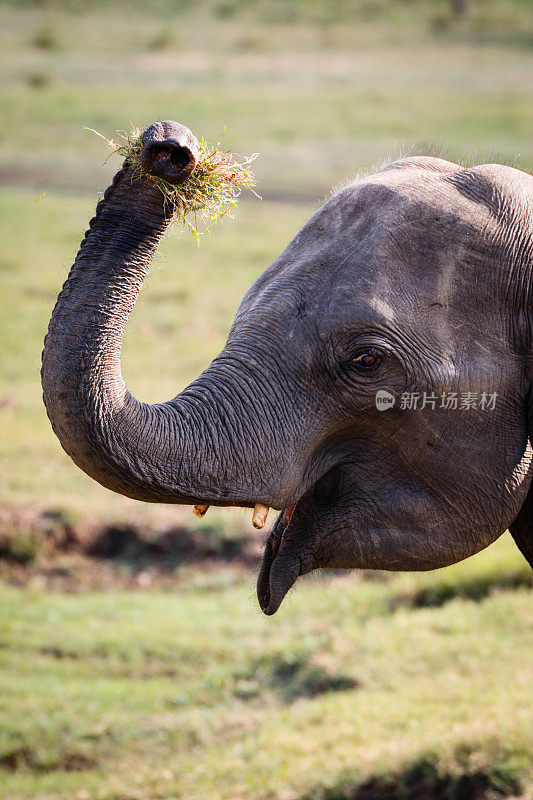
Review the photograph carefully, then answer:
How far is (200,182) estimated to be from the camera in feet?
8.48

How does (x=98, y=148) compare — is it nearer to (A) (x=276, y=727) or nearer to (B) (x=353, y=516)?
(A) (x=276, y=727)

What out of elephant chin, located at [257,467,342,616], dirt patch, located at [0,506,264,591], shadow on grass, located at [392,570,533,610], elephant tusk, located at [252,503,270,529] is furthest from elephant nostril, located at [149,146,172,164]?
dirt patch, located at [0,506,264,591]

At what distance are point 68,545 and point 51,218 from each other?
10.1 m

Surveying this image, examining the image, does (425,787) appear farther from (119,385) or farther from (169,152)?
(169,152)

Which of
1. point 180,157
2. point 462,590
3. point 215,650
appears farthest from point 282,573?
point 462,590

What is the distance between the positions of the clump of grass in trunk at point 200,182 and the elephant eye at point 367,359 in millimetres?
492

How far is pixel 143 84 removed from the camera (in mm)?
25000

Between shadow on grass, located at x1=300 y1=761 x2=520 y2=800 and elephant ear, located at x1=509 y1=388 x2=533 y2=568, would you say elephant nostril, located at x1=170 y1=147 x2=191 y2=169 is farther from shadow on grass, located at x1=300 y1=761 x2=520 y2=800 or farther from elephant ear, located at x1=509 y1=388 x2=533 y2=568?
shadow on grass, located at x1=300 y1=761 x2=520 y2=800

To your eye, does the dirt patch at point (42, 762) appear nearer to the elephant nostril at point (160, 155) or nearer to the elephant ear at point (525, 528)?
the elephant ear at point (525, 528)

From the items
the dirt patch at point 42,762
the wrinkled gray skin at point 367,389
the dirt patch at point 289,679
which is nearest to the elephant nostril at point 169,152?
the wrinkled gray skin at point 367,389

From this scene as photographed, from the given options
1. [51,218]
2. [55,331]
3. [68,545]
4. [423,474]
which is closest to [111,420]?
[55,331]

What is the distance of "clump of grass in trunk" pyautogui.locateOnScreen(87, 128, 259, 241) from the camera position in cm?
243

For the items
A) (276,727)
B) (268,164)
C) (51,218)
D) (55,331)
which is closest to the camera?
(55,331)

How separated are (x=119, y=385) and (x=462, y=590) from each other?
4.70m
